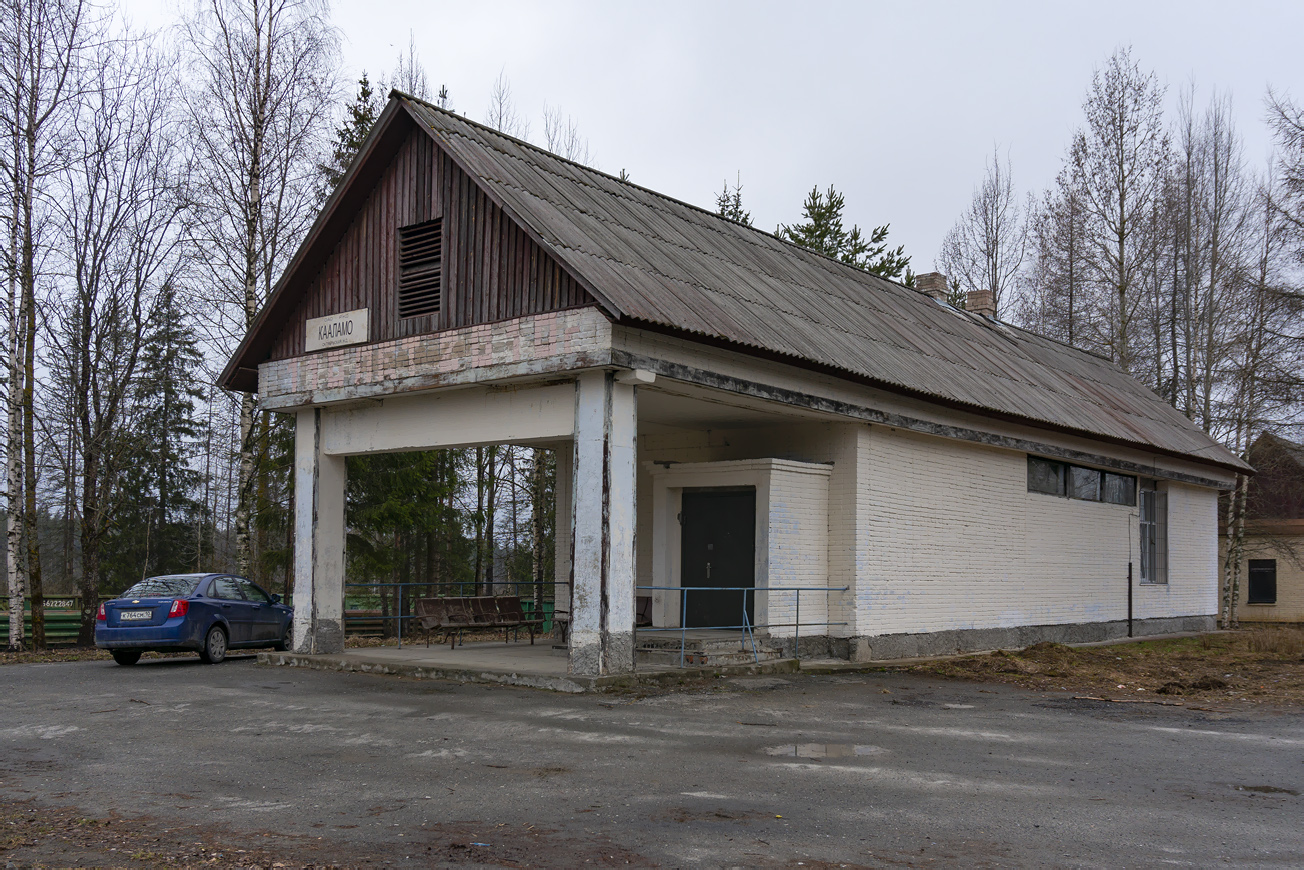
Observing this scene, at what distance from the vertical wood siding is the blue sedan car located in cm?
369

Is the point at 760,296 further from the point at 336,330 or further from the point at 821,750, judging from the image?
the point at 821,750

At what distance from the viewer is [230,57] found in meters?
22.7

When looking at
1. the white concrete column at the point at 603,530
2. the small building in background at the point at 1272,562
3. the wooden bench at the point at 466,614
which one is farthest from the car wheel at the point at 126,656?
the small building in background at the point at 1272,562

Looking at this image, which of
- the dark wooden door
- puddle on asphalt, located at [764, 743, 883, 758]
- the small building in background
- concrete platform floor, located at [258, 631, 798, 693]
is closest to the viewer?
puddle on asphalt, located at [764, 743, 883, 758]

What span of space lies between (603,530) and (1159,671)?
343 inches

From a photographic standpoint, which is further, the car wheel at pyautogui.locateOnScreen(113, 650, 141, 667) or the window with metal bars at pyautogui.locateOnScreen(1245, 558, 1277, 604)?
the window with metal bars at pyautogui.locateOnScreen(1245, 558, 1277, 604)

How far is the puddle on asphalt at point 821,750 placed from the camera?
841cm

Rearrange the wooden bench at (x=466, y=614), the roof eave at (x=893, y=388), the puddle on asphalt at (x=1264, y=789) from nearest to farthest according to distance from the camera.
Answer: the puddle on asphalt at (x=1264, y=789) < the roof eave at (x=893, y=388) < the wooden bench at (x=466, y=614)

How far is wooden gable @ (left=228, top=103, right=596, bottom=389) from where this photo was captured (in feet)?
42.2

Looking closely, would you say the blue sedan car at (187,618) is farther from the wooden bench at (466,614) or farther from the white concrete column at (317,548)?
the wooden bench at (466,614)

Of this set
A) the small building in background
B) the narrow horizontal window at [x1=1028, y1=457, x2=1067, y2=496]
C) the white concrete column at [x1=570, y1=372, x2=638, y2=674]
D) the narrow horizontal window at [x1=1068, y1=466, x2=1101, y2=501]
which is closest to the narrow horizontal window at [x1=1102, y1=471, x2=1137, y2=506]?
the narrow horizontal window at [x1=1068, y1=466, x2=1101, y2=501]

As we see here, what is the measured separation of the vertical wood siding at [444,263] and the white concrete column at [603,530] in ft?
4.13

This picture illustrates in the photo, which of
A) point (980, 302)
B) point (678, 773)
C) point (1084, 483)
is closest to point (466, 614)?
point (678, 773)

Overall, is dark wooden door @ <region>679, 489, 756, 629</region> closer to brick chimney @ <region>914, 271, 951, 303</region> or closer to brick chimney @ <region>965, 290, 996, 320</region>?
brick chimney @ <region>914, 271, 951, 303</region>
